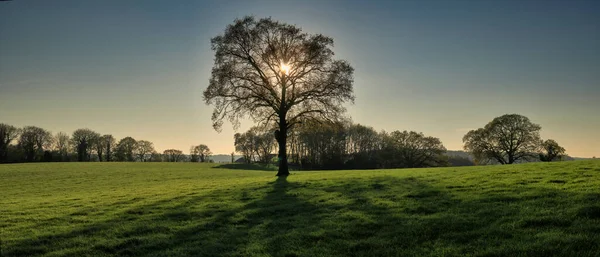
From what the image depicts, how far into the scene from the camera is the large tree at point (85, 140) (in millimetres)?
122569

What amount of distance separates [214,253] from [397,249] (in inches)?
217

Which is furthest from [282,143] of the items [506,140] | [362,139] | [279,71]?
[362,139]

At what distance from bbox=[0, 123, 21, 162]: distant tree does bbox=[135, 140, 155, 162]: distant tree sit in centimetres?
4096

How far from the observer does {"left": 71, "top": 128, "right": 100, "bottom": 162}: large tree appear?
123 m

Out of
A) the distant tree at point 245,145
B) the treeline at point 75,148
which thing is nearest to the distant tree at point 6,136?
the treeline at point 75,148

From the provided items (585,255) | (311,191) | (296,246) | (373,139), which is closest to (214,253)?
(296,246)

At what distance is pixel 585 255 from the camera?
7574mm

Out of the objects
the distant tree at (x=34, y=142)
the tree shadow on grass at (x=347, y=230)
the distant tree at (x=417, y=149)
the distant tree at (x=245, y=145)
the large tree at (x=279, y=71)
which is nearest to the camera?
the tree shadow on grass at (x=347, y=230)

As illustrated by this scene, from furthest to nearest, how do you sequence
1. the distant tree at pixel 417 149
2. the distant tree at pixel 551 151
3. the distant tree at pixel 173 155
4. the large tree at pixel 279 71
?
the distant tree at pixel 173 155, the distant tree at pixel 417 149, the distant tree at pixel 551 151, the large tree at pixel 279 71

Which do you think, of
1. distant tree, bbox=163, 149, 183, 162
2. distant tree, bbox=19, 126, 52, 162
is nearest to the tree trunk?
distant tree, bbox=19, 126, 52, 162

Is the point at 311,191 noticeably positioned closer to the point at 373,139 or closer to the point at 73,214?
the point at 73,214

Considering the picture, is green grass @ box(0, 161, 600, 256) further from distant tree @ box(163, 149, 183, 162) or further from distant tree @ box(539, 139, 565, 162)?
distant tree @ box(163, 149, 183, 162)

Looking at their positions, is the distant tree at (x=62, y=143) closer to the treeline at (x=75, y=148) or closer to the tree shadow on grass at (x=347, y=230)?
the treeline at (x=75, y=148)

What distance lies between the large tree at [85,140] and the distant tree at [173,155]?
30.1 meters
